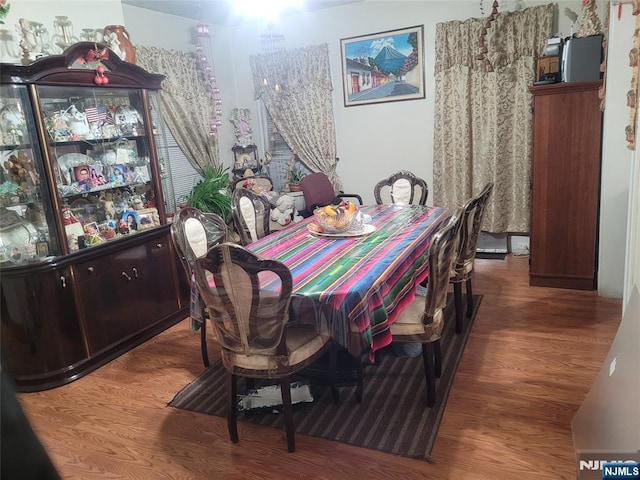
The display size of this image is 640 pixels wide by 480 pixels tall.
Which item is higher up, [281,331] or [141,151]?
[141,151]

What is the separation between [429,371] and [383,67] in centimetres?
359

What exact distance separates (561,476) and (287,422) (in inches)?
45.8

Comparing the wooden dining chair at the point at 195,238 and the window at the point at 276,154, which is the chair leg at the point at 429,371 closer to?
the wooden dining chair at the point at 195,238

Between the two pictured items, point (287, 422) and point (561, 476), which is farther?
point (287, 422)

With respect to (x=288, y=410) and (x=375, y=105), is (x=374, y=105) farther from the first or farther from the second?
(x=288, y=410)

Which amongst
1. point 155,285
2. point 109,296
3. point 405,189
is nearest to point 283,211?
point 405,189

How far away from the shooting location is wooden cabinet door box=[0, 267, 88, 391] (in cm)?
278

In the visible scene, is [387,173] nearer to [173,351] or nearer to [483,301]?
[483,301]

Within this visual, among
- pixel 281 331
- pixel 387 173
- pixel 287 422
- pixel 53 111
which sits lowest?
pixel 287 422

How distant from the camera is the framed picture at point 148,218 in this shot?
140 inches

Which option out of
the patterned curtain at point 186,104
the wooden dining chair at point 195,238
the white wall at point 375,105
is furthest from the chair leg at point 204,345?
the patterned curtain at point 186,104

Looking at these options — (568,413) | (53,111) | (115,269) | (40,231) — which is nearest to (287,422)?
(568,413)

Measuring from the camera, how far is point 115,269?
323cm

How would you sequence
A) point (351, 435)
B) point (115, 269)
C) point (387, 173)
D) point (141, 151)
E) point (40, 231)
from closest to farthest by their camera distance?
point (351, 435) → point (40, 231) → point (115, 269) → point (141, 151) → point (387, 173)
